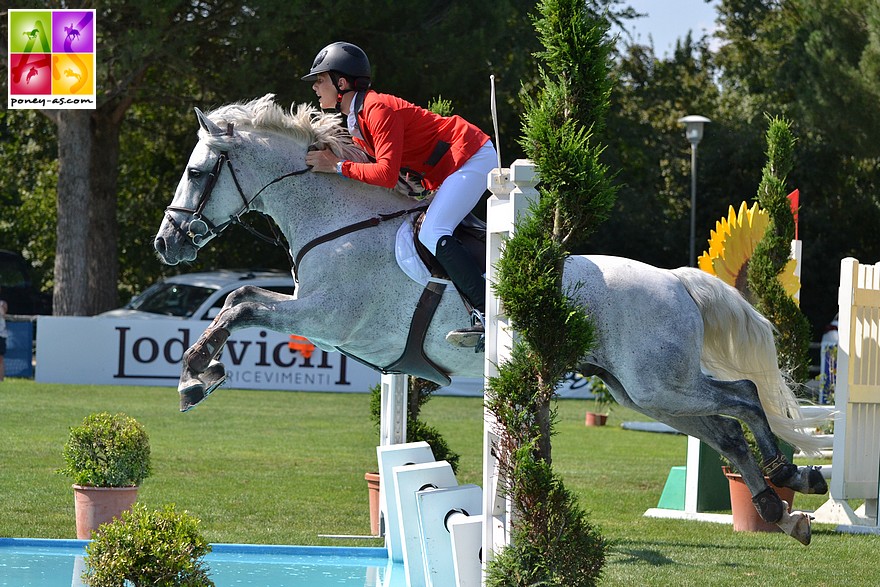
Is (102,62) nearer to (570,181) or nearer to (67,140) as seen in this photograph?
(67,140)

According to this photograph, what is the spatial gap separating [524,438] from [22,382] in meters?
14.4

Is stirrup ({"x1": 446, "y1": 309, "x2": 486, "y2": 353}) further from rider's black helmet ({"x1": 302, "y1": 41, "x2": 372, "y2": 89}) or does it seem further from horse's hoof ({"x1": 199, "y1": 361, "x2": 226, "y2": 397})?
rider's black helmet ({"x1": 302, "y1": 41, "x2": 372, "y2": 89})

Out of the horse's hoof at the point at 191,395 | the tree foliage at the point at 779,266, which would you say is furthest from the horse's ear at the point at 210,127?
the tree foliage at the point at 779,266

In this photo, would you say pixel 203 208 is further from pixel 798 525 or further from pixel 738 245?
pixel 738 245

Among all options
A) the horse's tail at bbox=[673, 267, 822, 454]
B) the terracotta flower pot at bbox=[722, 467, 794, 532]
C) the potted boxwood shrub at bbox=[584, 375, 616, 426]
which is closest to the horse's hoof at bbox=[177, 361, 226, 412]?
the horse's tail at bbox=[673, 267, 822, 454]

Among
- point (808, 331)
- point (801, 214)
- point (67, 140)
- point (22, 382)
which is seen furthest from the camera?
point (801, 214)

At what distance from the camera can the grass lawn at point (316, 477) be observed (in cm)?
634

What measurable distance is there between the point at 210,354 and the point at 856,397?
4.49 metres

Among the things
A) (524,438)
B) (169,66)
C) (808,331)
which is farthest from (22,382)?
(524,438)

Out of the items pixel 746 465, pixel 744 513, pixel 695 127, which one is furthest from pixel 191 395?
pixel 695 127

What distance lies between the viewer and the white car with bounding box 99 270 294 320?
58.6ft

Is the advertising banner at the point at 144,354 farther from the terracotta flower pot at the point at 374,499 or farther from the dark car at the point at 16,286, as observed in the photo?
the terracotta flower pot at the point at 374,499

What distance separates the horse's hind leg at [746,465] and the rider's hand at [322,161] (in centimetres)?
190

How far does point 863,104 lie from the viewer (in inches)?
778
